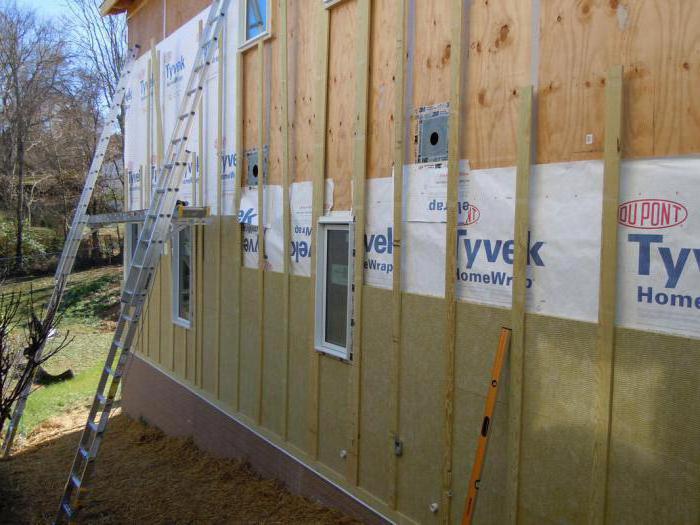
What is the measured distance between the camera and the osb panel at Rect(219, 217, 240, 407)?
23.1 ft

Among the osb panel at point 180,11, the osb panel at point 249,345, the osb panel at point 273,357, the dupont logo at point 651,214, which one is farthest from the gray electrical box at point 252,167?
the dupont logo at point 651,214

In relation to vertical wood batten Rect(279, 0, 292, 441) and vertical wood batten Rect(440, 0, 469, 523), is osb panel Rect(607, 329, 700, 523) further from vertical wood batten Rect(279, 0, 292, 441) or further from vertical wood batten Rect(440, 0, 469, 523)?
vertical wood batten Rect(279, 0, 292, 441)

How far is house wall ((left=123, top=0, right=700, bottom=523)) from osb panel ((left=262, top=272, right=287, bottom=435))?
0.02 m

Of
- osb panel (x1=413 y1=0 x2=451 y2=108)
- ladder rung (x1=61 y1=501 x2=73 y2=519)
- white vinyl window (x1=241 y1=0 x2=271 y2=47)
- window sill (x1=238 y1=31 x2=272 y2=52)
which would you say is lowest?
ladder rung (x1=61 y1=501 x2=73 y2=519)

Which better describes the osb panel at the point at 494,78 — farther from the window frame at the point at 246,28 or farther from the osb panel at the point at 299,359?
the window frame at the point at 246,28

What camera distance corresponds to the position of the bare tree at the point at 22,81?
27.0 m

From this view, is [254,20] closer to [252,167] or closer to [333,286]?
[252,167]

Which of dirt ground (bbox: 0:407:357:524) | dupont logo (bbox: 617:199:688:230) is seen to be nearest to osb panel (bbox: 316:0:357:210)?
dupont logo (bbox: 617:199:688:230)

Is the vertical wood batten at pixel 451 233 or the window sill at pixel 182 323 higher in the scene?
the vertical wood batten at pixel 451 233

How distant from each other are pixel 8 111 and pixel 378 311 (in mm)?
29256

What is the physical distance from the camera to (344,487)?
5113 millimetres

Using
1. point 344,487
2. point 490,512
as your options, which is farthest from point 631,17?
point 344,487

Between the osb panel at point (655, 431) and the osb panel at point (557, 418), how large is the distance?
170 millimetres

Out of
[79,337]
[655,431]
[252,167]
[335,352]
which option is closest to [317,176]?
[252,167]
